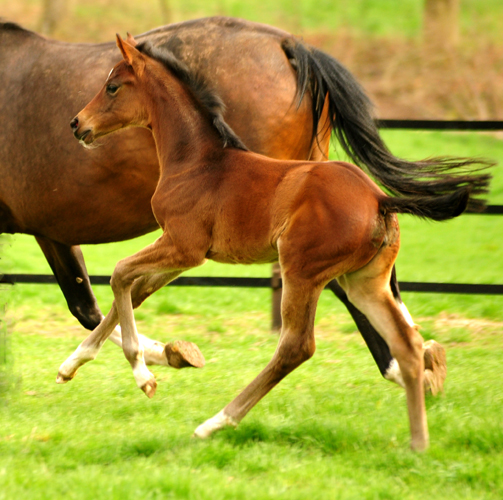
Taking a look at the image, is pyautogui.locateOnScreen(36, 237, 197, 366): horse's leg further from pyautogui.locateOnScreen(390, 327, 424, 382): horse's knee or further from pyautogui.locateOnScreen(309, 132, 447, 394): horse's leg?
pyautogui.locateOnScreen(390, 327, 424, 382): horse's knee

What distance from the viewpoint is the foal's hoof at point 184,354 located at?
3.83m

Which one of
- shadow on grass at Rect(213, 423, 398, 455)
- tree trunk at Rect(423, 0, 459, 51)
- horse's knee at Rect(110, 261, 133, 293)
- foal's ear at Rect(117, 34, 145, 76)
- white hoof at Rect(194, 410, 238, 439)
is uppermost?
foal's ear at Rect(117, 34, 145, 76)

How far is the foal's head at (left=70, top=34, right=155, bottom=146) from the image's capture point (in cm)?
356

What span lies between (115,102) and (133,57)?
23 centimetres

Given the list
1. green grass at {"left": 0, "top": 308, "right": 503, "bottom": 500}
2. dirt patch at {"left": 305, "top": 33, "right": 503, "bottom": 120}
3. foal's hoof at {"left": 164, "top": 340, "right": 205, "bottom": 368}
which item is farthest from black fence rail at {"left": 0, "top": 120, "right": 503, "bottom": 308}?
dirt patch at {"left": 305, "top": 33, "right": 503, "bottom": 120}

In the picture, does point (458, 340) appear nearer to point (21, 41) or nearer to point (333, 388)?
point (333, 388)

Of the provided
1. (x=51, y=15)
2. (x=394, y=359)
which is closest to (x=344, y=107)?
(x=394, y=359)

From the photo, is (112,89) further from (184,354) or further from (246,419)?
(246,419)

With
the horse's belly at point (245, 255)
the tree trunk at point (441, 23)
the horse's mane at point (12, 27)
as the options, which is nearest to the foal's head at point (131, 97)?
the horse's belly at point (245, 255)

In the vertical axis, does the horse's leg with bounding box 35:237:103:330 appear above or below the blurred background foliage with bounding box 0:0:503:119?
above

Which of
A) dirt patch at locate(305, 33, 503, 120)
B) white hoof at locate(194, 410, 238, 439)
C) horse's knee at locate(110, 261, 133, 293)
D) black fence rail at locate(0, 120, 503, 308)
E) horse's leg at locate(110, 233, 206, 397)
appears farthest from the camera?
dirt patch at locate(305, 33, 503, 120)

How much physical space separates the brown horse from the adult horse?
38 centimetres

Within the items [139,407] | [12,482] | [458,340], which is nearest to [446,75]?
[458,340]

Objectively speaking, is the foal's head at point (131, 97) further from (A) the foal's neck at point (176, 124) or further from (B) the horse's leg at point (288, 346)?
(B) the horse's leg at point (288, 346)
